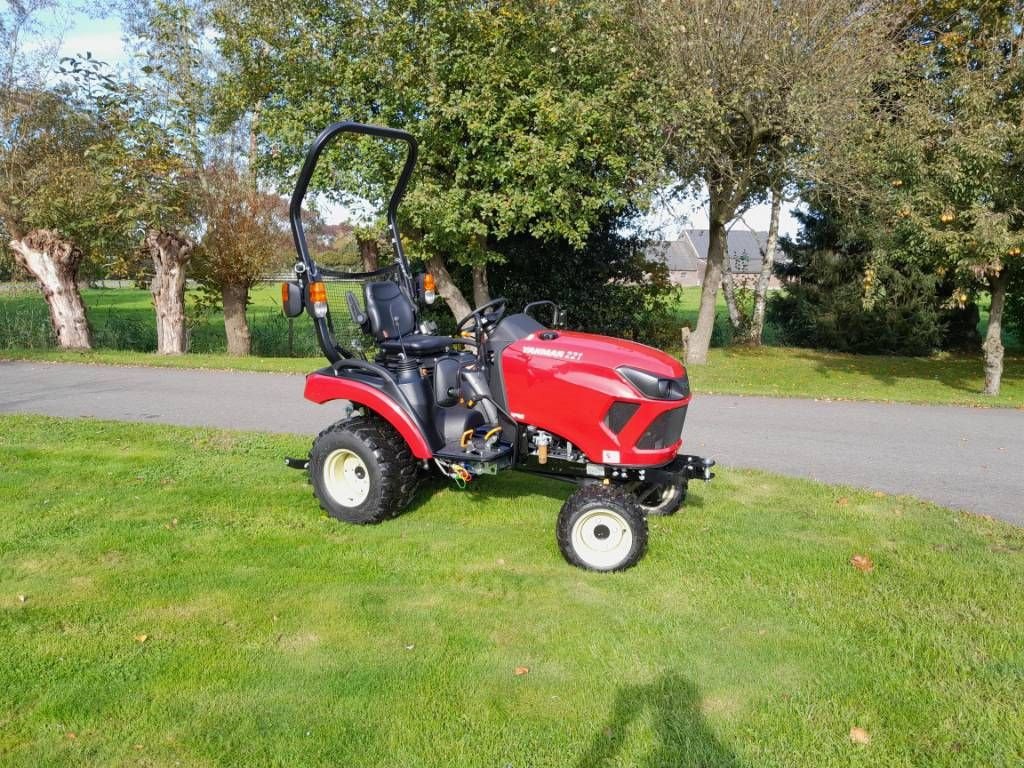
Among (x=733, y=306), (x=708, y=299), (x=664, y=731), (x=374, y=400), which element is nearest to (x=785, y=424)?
(x=374, y=400)

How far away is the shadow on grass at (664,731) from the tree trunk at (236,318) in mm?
16175

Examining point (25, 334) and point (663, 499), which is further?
point (25, 334)

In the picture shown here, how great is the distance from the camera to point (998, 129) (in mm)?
11375

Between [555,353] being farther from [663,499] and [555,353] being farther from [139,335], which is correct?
[139,335]

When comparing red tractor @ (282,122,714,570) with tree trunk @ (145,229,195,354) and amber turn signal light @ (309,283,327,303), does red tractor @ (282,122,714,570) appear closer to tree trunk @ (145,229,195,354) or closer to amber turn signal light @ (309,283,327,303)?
amber turn signal light @ (309,283,327,303)

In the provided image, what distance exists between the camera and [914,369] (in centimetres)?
1661

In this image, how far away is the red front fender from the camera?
5094mm

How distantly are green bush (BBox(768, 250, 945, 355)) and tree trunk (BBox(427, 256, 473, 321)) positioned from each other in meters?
9.29

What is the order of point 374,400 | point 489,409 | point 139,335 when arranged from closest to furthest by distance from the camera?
1. point 489,409
2. point 374,400
3. point 139,335

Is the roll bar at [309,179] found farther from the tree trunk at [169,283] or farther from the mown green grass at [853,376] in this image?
the tree trunk at [169,283]

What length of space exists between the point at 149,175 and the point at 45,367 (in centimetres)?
410

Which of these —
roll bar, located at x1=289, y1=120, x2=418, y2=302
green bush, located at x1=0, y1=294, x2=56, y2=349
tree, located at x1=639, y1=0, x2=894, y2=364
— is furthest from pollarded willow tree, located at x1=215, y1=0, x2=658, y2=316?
green bush, located at x1=0, y1=294, x2=56, y2=349

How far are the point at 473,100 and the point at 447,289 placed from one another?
4277mm

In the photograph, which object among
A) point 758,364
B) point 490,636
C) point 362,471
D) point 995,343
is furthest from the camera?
point 758,364
